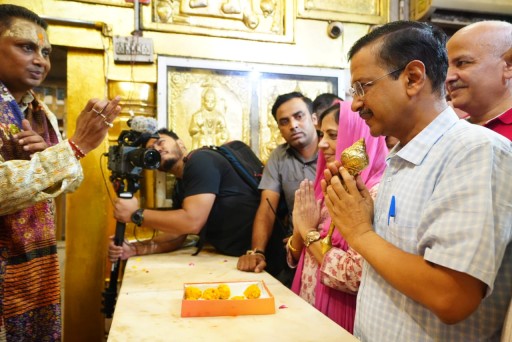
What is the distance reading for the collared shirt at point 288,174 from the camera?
2.49 meters

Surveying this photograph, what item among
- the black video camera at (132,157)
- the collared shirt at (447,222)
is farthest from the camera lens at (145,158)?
the collared shirt at (447,222)

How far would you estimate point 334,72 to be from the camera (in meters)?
3.44

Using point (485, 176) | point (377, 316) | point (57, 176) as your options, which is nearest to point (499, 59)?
point (485, 176)

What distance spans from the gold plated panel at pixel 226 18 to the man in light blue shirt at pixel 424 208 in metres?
2.32

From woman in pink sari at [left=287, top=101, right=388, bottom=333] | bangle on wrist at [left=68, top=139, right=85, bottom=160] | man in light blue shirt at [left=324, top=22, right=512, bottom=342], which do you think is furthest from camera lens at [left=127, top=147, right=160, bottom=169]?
man in light blue shirt at [left=324, top=22, right=512, bottom=342]

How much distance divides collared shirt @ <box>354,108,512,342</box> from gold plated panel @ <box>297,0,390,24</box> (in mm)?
2625

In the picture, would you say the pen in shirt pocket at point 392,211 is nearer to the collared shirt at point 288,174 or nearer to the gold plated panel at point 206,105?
the collared shirt at point 288,174

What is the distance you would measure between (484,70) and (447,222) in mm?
1114

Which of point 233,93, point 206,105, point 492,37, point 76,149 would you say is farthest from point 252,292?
point 233,93

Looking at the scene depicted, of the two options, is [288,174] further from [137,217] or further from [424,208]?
[424,208]

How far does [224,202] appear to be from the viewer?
2490 millimetres

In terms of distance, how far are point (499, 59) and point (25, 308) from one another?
224 centimetres

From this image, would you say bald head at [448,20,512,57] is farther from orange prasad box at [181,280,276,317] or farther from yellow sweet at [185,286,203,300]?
yellow sweet at [185,286,203,300]

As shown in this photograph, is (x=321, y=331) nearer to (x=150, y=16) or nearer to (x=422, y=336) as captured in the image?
(x=422, y=336)
